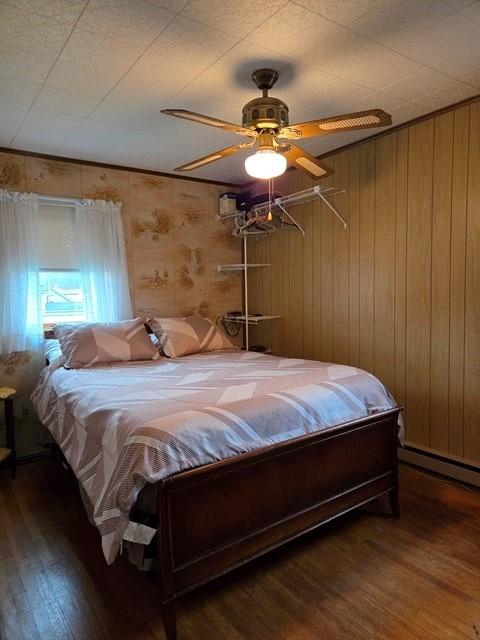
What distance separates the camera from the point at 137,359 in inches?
120

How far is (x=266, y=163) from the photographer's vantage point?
2.08 m

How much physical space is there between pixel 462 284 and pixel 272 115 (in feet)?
5.22

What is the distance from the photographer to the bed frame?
1.51 meters

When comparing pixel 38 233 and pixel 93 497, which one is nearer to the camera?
pixel 93 497

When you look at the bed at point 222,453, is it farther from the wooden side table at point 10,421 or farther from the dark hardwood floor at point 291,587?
the wooden side table at point 10,421

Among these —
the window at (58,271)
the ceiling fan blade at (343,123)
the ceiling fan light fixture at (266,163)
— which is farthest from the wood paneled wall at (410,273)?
the window at (58,271)

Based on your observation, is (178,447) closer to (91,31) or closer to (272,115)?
(272,115)

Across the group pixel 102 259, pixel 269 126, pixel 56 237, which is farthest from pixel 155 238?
pixel 269 126

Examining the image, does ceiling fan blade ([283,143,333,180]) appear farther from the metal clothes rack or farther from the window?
the window

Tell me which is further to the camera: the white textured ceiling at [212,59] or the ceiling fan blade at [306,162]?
the ceiling fan blade at [306,162]

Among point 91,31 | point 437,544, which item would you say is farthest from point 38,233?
point 437,544

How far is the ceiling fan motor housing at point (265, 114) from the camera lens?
79.0 inches

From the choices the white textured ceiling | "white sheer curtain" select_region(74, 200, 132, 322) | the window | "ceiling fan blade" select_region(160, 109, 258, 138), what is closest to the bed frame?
"ceiling fan blade" select_region(160, 109, 258, 138)

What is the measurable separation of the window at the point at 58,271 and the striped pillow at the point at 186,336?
2.22 ft
